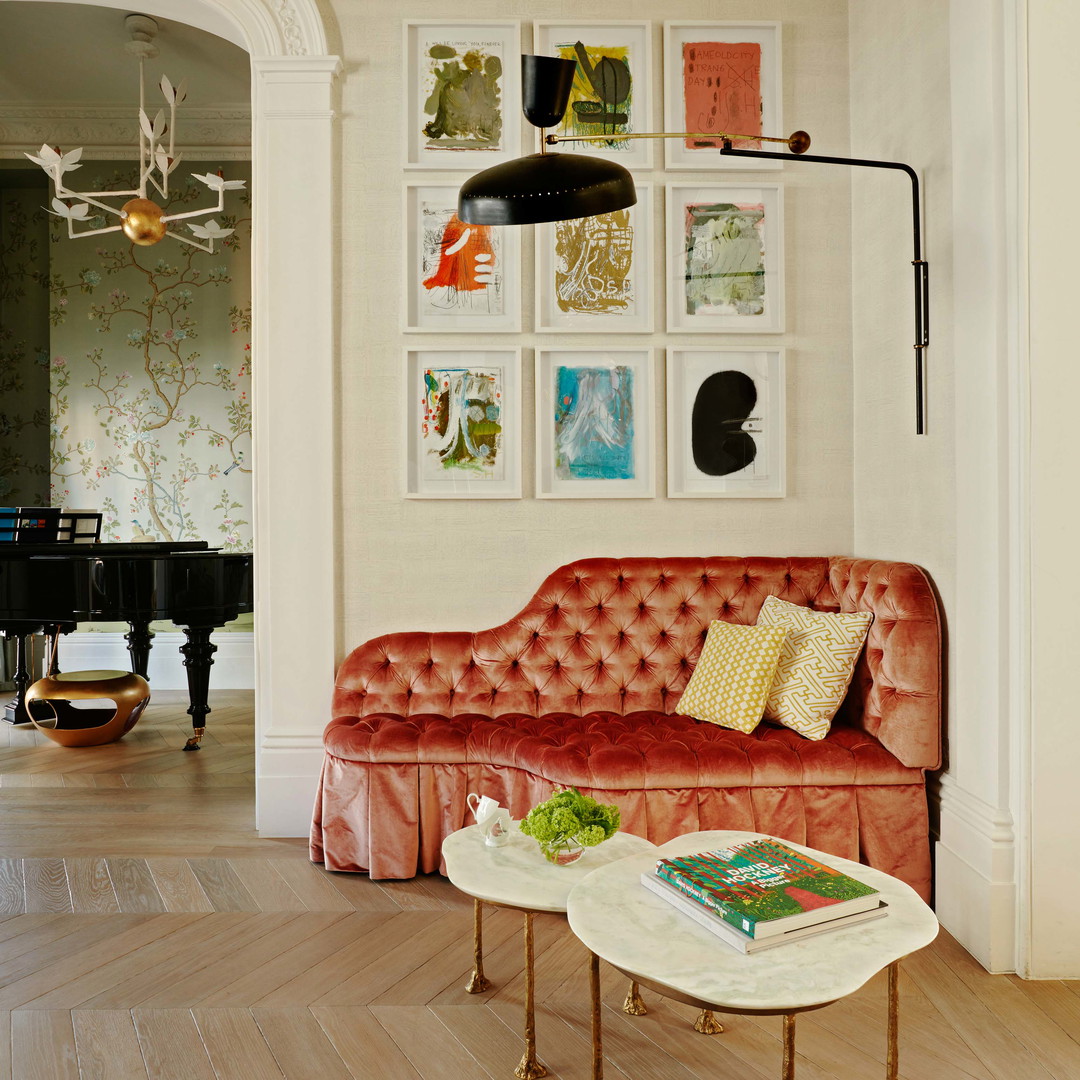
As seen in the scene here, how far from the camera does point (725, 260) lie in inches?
129

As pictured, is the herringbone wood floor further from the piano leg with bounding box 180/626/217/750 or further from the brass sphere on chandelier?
the brass sphere on chandelier

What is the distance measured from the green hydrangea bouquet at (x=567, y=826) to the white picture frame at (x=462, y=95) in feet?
7.81

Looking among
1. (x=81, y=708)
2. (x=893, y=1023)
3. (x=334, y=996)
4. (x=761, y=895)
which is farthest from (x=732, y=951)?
(x=81, y=708)

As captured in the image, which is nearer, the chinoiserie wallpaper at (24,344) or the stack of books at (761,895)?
the stack of books at (761,895)

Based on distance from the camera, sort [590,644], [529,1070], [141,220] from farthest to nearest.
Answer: [141,220] < [590,644] < [529,1070]

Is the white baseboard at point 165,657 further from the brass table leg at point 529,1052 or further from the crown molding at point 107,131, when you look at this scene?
the brass table leg at point 529,1052

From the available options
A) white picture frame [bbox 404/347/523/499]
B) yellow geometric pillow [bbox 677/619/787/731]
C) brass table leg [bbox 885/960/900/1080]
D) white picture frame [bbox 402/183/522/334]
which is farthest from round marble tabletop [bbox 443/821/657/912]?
white picture frame [bbox 402/183/522/334]

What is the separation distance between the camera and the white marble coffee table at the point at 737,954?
4.35 feet

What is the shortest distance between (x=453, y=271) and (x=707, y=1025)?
2.52 m

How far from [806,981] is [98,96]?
20.4 ft

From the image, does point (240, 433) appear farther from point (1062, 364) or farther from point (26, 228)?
point (1062, 364)

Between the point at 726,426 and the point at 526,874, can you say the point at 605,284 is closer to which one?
the point at 726,426

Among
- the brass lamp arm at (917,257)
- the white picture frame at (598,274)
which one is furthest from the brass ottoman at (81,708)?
the brass lamp arm at (917,257)

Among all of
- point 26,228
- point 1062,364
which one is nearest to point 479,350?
point 1062,364
